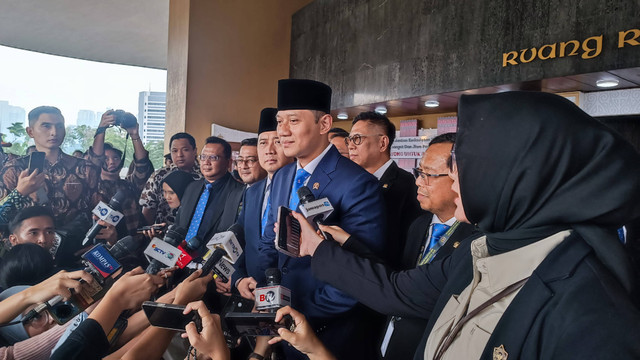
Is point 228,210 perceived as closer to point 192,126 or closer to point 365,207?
point 365,207

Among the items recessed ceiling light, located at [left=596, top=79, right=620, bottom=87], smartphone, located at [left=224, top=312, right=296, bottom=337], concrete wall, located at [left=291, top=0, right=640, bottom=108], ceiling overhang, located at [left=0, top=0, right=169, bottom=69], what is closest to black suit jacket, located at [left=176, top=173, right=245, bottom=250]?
smartphone, located at [left=224, top=312, right=296, bottom=337]

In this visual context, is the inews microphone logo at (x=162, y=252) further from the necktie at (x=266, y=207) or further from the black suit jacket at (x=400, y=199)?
the black suit jacket at (x=400, y=199)

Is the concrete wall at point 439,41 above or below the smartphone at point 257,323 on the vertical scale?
above

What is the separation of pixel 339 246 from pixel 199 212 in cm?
213

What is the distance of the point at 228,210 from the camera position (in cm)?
324

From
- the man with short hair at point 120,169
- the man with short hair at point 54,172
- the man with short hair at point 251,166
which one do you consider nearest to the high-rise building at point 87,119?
the man with short hair at point 120,169

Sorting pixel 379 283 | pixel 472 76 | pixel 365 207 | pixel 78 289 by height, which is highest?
pixel 472 76

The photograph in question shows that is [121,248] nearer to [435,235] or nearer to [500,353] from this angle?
[435,235]

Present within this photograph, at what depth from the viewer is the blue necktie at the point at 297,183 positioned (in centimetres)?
201

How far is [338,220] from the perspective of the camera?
5.97ft

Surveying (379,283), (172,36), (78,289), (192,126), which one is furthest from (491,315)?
(172,36)

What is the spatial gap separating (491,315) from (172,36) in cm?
738

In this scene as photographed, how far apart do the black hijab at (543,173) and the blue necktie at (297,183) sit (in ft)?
3.80

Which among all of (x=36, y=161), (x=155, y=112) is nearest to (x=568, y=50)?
(x=36, y=161)
